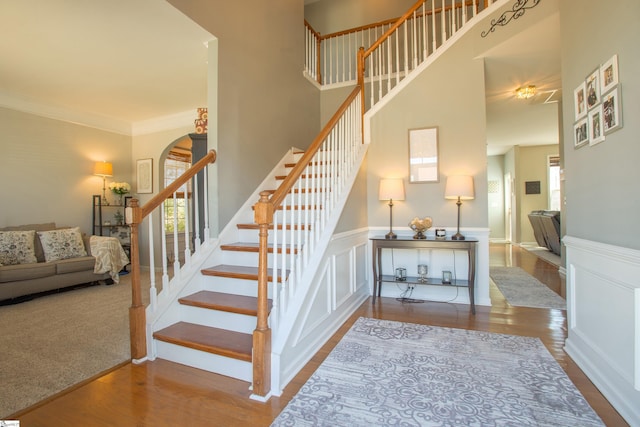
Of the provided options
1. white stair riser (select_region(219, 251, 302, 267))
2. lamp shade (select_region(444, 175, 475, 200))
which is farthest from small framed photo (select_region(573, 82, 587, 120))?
white stair riser (select_region(219, 251, 302, 267))

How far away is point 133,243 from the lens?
2.15m

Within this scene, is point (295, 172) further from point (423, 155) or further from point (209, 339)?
point (423, 155)

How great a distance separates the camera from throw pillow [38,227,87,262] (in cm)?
418

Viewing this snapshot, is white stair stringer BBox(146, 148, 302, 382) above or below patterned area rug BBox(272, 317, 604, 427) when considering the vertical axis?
above

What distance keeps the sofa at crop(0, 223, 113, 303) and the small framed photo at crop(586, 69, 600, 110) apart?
5.72m

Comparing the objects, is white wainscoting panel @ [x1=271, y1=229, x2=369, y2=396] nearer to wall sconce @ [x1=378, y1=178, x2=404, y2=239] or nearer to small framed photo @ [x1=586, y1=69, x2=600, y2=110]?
wall sconce @ [x1=378, y1=178, x2=404, y2=239]

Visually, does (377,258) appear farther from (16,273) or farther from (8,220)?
(8,220)

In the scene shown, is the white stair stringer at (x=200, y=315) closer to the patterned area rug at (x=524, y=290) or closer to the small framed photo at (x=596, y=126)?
the small framed photo at (x=596, y=126)

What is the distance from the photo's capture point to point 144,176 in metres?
5.59

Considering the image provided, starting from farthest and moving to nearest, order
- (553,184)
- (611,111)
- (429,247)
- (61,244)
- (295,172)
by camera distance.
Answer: (553,184) < (61,244) < (429,247) < (295,172) < (611,111)

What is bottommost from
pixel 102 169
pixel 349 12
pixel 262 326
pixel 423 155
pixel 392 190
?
pixel 262 326

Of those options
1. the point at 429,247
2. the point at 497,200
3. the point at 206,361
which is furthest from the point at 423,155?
the point at 497,200

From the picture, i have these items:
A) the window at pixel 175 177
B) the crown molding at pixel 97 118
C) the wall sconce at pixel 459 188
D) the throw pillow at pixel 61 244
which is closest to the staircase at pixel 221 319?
the wall sconce at pixel 459 188

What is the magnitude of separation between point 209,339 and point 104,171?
4458 millimetres
